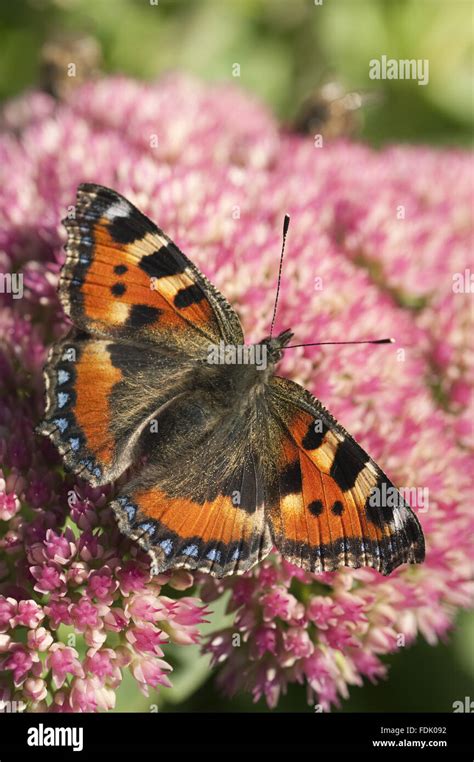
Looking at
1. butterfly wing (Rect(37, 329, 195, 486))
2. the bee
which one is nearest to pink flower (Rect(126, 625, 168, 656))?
butterfly wing (Rect(37, 329, 195, 486))

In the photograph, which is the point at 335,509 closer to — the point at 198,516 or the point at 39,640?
the point at 198,516

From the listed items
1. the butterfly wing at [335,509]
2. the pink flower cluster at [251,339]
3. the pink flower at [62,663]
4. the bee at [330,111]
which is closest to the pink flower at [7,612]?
the pink flower cluster at [251,339]

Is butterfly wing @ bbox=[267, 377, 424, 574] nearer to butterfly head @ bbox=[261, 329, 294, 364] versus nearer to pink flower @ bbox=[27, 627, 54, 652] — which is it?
butterfly head @ bbox=[261, 329, 294, 364]

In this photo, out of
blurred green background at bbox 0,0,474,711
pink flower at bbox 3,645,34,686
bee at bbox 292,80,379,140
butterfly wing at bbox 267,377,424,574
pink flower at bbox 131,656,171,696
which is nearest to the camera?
butterfly wing at bbox 267,377,424,574

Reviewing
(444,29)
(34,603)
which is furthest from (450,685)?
(444,29)

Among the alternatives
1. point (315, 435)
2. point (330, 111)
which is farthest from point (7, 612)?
point (330, 111)

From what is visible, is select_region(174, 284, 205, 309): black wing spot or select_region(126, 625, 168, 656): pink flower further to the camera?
select_region(174, 284, 205, 309): black wing spot

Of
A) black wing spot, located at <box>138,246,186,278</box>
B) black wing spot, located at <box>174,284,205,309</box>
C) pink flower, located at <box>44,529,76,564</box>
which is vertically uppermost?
black wing spot, located at <box>138,246,186,278</box>

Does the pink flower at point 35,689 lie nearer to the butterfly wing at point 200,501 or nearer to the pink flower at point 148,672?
the pink flower at point 148,672
